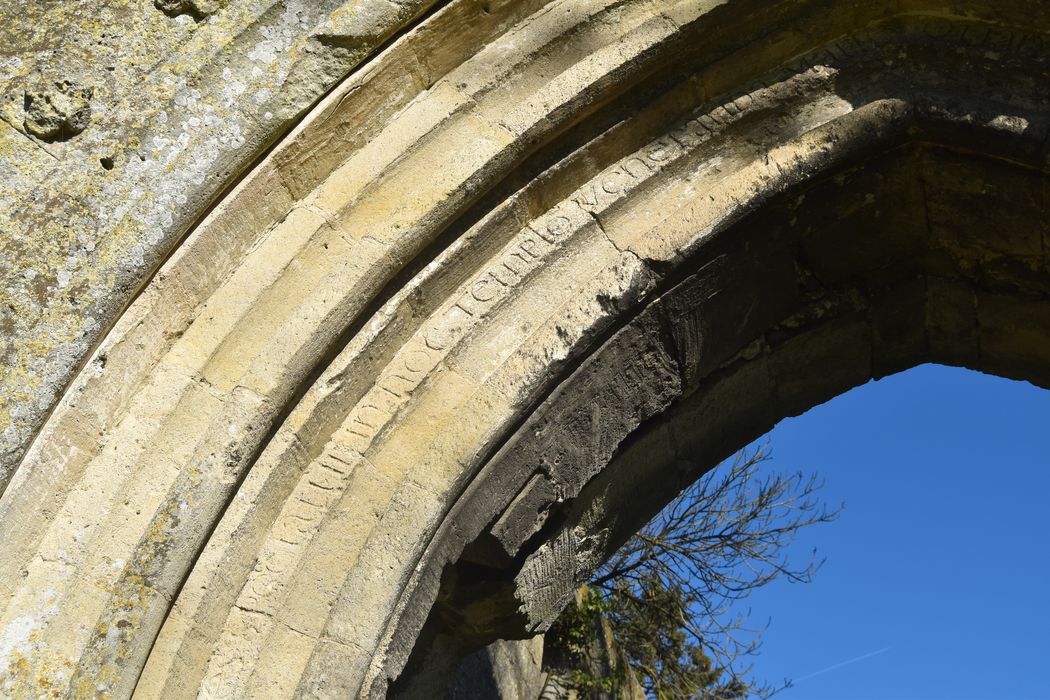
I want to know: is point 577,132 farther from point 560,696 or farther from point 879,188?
point 560,696

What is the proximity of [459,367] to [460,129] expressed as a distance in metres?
0.71

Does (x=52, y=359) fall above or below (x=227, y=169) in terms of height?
below

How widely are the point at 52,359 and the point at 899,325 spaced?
2818 millimetres

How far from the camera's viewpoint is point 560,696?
6008 mm

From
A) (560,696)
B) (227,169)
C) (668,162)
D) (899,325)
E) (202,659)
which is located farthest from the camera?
(560,696)

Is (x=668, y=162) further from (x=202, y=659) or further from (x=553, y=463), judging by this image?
(x=202, y=659)

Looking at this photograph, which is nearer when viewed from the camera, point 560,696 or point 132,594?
point 132,594

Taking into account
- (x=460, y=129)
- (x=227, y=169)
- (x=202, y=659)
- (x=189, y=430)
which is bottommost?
(x=202, y=659)

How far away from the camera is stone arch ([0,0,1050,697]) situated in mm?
2766

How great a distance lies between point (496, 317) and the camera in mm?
→ 3312

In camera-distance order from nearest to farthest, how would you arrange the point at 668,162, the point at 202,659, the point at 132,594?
the point at 132,594 < the point at 202,659 < the point at 668,162

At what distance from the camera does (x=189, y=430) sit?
284cm

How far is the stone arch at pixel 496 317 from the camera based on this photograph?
109 inches

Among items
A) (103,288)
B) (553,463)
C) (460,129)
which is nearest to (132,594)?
(103,288)
